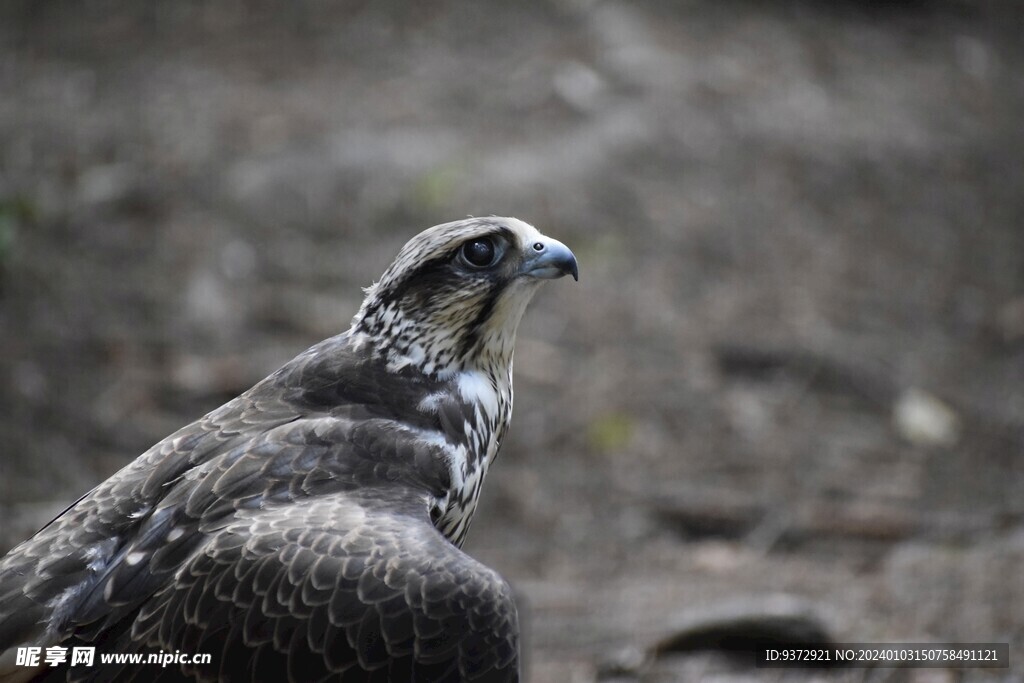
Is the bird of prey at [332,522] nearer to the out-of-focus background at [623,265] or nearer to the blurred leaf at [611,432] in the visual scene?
the out-of-focus background at [623,265]

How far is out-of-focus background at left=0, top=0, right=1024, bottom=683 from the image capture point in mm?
5883

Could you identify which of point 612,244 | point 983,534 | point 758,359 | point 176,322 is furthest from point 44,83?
point 983,534

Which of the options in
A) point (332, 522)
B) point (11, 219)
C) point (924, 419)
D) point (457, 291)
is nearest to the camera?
point (332, 522)

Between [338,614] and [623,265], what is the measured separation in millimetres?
5515

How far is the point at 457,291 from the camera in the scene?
3.73 m

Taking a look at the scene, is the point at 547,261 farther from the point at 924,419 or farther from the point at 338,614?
the point at 924,419

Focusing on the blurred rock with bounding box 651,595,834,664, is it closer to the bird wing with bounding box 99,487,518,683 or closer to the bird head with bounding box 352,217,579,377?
the bird head with bounding box 352,217,579,377

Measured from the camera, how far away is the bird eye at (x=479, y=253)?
3.76 meters

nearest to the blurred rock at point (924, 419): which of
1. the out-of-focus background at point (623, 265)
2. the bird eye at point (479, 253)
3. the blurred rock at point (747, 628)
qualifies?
the out-of-focus background at point (623, 265)

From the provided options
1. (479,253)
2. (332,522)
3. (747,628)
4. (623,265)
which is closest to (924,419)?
(623,265)

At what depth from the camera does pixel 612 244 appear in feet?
27.6

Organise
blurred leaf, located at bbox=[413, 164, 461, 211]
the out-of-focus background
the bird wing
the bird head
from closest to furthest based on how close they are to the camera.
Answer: the bird wing < the bird head < the out-of-focus background < blurred leaf, located at bbox=[413, 164, 461, 211]

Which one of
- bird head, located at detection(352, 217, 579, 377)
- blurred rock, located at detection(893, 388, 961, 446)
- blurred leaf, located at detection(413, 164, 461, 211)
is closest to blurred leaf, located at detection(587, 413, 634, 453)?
blurred rock, located at detection(893, 388, 961, 446)

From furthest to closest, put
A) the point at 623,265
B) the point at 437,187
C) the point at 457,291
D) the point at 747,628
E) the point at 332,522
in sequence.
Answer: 1. the point at 437,187
2. the point at 623,265
3. the point at 747,628
4. the point at 457,291
5. the point at 332,522
